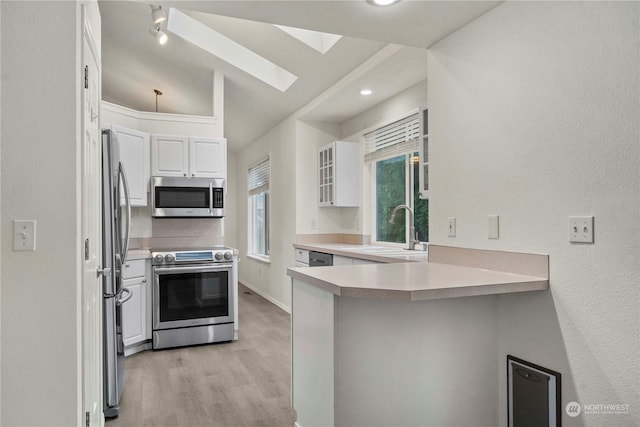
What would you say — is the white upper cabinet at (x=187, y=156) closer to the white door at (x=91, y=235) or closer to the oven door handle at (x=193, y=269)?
the oven door handle at (x=193, y=269)

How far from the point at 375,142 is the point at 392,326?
9.53ft

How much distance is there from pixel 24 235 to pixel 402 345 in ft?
5.21

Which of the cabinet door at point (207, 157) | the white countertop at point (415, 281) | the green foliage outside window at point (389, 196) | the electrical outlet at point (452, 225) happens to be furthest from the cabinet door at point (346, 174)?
the white countertop at point (415, 281)

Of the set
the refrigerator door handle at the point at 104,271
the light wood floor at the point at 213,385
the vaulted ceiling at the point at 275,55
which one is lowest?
the light wood floor at the point at 213,385

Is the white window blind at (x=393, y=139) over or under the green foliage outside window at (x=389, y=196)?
over

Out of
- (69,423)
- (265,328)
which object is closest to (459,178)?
(69,423)

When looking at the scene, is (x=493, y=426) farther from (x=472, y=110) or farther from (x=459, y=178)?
(x=472, y=110)

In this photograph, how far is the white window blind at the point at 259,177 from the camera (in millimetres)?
6754

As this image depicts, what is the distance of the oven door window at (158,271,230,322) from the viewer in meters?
3.96

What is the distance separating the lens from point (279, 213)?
591 centimetres

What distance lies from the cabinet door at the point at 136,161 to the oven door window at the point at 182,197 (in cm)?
15

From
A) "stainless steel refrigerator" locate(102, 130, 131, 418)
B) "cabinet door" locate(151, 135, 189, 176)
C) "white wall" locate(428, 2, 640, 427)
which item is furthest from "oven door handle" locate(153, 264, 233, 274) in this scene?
"white wall" locate(428, 2, 640, 427)

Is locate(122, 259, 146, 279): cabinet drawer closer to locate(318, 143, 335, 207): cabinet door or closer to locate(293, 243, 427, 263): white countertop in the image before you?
locate(293, 243, 427, 263): white countertop

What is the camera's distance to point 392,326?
6.46 feet
